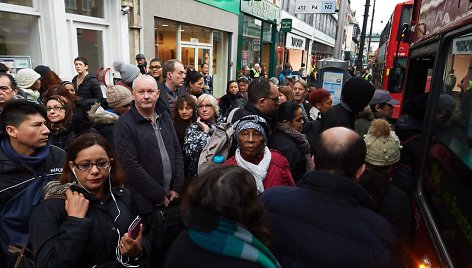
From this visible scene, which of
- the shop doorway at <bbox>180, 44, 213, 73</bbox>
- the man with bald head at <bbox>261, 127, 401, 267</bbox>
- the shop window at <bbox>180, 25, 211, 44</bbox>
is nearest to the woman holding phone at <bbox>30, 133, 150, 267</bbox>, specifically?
the man with bald head at <bbox>261, 127, 401, 267</bbox>

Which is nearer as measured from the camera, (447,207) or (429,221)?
(447,207)

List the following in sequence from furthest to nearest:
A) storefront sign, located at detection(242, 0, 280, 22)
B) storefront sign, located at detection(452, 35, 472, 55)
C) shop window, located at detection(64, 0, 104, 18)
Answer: storefront sign, located at detection(242, 0, 280, 22)
shop window, located at detection(64, 0, 104, 18)
storefront sign, located at detection(452, 35, 472, 55)

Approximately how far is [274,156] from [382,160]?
0.81m

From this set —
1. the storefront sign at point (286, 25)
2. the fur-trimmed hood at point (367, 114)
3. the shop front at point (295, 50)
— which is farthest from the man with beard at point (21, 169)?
the shop front at point (295, 50)

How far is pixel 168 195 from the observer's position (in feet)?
10.1

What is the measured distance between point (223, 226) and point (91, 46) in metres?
7.59

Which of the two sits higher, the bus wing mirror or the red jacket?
the bus wing mirror

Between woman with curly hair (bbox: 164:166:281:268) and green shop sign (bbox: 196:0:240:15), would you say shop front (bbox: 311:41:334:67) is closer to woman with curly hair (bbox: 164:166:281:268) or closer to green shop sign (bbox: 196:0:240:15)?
green shop sign (bbox: 196:0:240:15)

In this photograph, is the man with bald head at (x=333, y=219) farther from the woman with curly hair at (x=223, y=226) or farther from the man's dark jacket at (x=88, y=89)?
the man's dark jacket at (x=88, y=89)

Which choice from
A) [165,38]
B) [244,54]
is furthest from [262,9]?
[165,38]

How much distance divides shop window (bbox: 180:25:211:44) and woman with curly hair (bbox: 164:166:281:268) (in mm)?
10574

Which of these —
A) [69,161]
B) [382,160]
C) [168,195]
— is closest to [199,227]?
[69,161]

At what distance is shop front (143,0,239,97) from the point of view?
9.66 meters

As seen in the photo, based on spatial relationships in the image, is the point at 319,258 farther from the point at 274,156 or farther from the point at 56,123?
the point at 56,123
